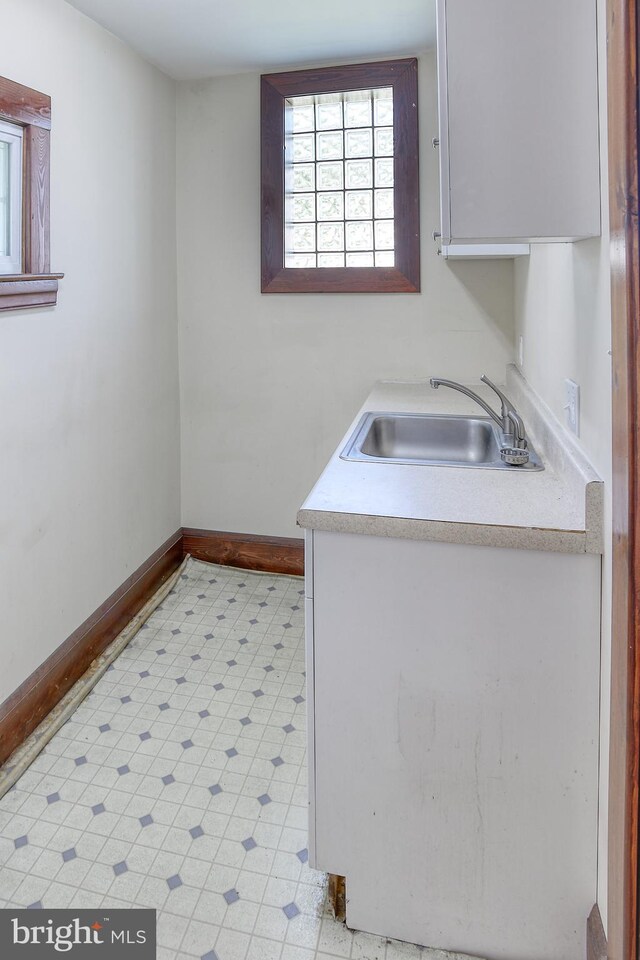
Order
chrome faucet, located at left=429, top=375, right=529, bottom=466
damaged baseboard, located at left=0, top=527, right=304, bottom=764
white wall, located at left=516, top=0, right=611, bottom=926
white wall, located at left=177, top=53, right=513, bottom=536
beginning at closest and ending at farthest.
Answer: white wall, located at left=516, top=0, right=611, bottom=926
chrome faucet, located at left=429, top=375, right=529, bottom=466
damaged baseboard, located at left=0, top=527, right=304, bottom=764
white wall, located at left=177, top=53, right=513, bottom=536

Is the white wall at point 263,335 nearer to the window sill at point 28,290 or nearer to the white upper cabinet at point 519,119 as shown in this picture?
the window sill at point 28,290

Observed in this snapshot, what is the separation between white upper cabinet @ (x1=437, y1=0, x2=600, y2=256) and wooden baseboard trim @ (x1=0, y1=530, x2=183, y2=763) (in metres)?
1.91

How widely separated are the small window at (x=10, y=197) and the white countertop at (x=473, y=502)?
126 cm

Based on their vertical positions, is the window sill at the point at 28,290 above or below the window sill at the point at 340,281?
below

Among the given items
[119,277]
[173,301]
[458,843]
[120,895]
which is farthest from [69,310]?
[458,843]

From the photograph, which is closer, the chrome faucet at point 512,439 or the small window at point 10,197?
the chrome faucet at point 512,439

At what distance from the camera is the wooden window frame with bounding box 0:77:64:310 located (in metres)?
1.96

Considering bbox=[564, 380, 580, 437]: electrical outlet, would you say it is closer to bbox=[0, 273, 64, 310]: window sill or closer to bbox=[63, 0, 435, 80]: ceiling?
bbox=[0, 273, 64, 310]: window sill

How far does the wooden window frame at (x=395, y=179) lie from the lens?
2.81 meters

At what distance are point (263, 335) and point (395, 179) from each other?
938 mm

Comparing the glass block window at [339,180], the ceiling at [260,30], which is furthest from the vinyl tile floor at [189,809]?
the ceiling at [260,30]

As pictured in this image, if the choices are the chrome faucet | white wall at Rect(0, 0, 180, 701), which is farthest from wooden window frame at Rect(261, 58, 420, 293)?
the chrome faucet

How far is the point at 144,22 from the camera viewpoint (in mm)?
2465

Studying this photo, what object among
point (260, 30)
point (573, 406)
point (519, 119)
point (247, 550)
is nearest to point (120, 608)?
point (247, 550)
